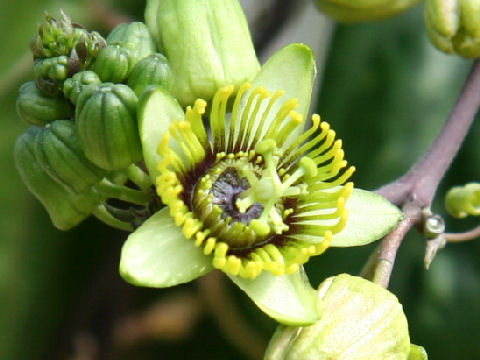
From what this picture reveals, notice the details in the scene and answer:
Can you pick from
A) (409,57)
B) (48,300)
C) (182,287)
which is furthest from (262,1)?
(48,300)

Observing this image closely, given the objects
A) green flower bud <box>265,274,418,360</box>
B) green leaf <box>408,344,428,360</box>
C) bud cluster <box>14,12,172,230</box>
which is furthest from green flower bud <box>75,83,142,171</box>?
green leaf <box>408,344,428,360</box>

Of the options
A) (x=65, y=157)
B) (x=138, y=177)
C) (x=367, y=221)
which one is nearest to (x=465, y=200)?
(x=367, y=221)

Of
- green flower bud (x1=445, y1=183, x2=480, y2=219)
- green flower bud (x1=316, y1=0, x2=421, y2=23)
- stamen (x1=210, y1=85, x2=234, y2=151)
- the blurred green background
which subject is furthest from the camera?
the blurred green background

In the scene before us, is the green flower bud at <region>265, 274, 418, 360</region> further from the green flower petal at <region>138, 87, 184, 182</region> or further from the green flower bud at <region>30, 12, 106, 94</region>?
the green flower bud at <region>30, 12, 106, 94</region>

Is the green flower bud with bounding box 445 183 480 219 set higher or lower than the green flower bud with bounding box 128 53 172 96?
lower

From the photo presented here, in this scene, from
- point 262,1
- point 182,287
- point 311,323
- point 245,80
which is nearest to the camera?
point 311,323

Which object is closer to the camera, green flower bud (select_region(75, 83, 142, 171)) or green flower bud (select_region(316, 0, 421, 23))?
green flower bud (select_region(75, 83, 142, 171))

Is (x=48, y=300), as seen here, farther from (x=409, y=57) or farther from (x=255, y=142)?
(x=409, y=57)
